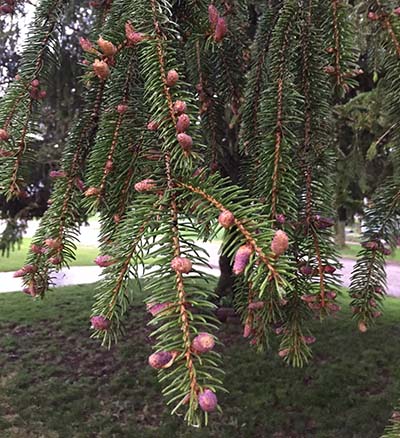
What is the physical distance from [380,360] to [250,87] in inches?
145

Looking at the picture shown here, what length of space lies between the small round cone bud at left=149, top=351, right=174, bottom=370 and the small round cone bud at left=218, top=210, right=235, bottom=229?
0.41 ft

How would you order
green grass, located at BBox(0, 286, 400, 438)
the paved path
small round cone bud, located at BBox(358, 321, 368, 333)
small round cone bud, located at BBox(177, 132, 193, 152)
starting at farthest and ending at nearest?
the paved path, green grass, located at BBox(0, 286, 400, 438), small round cone bud, located at BBox(358, 321, 368, 333), small round cone bud, located at BBox(177, 132, 193, 152)

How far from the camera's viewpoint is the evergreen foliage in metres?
0.43

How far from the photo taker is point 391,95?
30.4 inches

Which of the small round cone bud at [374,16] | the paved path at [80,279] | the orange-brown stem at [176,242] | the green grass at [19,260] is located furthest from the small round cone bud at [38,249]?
the green grass at [19,260]

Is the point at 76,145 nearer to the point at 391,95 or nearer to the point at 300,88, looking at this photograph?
the point at 300,88

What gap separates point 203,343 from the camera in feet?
1.27

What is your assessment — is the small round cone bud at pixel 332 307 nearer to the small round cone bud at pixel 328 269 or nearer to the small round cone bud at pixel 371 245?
the small round cone bud at pixel 328 269

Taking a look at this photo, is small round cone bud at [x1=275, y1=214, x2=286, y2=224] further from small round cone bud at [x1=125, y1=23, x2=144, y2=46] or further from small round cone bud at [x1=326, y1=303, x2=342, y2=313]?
small round cone bud at [x1=125, y1=23, x2=144, y2=46]

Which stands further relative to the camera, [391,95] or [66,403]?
[66,403]

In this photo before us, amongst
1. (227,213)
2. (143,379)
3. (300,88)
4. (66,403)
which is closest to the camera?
(227,213)

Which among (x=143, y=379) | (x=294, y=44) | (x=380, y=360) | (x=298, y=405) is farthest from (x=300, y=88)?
(x=380, y=360)

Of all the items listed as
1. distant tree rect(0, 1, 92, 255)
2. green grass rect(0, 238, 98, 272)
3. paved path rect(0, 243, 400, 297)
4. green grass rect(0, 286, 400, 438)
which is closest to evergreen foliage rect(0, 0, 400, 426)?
green grass rect(0, 286, 400, 438)

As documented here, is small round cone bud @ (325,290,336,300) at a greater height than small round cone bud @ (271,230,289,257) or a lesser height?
lesser
